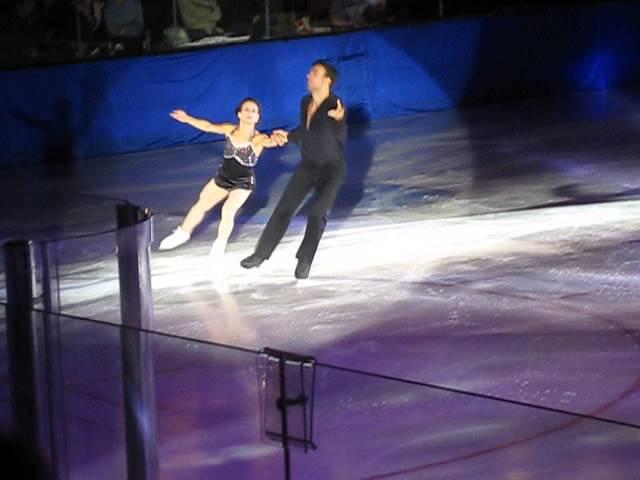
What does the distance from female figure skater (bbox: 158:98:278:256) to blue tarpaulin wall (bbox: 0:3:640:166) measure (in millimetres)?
5642

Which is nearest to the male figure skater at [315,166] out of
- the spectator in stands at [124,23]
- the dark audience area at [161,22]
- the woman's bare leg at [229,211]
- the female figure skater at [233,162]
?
the female figure skater at [233,162]

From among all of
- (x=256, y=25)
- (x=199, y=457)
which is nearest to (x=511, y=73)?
(x=256, y=25)

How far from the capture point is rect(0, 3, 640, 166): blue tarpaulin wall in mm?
17891

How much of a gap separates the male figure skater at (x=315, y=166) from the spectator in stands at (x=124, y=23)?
25.2ft

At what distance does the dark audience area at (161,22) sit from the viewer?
721 inches

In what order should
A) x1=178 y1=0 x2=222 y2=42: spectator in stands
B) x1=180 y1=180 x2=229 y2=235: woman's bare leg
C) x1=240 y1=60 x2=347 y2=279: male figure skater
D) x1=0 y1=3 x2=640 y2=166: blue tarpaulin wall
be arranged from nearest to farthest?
1. x1=240 y1=60 x2=347 y2=279: male figure skater
2. x1=180 y1=180 x2=229 y2=235: woman's bare leg
3. x1=0 y1=3 x2=640 y2=166: blue tarpaulin wall
4. x1=178 y1=0 x2=222 y2=42: spectator in stands

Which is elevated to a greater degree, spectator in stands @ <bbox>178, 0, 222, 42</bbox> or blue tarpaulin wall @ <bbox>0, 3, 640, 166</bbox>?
spectator in stands @ <bbox>178, 0, 222, 42</bbox>

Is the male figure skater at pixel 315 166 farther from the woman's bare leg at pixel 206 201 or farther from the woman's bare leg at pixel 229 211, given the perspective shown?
the woman's bare leg at pixel 206 201

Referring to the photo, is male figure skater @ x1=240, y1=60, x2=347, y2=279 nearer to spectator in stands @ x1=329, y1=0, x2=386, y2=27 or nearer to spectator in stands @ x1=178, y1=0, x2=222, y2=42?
spectator in stands @ x1=178, y1=0, x2=222, y2=42

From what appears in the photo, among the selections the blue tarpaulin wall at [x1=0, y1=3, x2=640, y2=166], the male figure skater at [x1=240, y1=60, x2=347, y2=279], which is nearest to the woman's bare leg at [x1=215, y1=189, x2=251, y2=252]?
the male figure skater at [x1=240, y1=60, x2=347, y2=279]

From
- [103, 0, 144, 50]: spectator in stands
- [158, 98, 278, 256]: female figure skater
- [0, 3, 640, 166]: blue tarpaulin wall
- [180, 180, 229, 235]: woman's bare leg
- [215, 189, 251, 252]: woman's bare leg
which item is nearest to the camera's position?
[158, 98, 278, 256]: female figure skater

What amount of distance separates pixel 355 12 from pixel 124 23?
3699mm

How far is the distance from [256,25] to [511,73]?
4.30 m

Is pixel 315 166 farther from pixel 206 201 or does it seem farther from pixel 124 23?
pixel 124 23
